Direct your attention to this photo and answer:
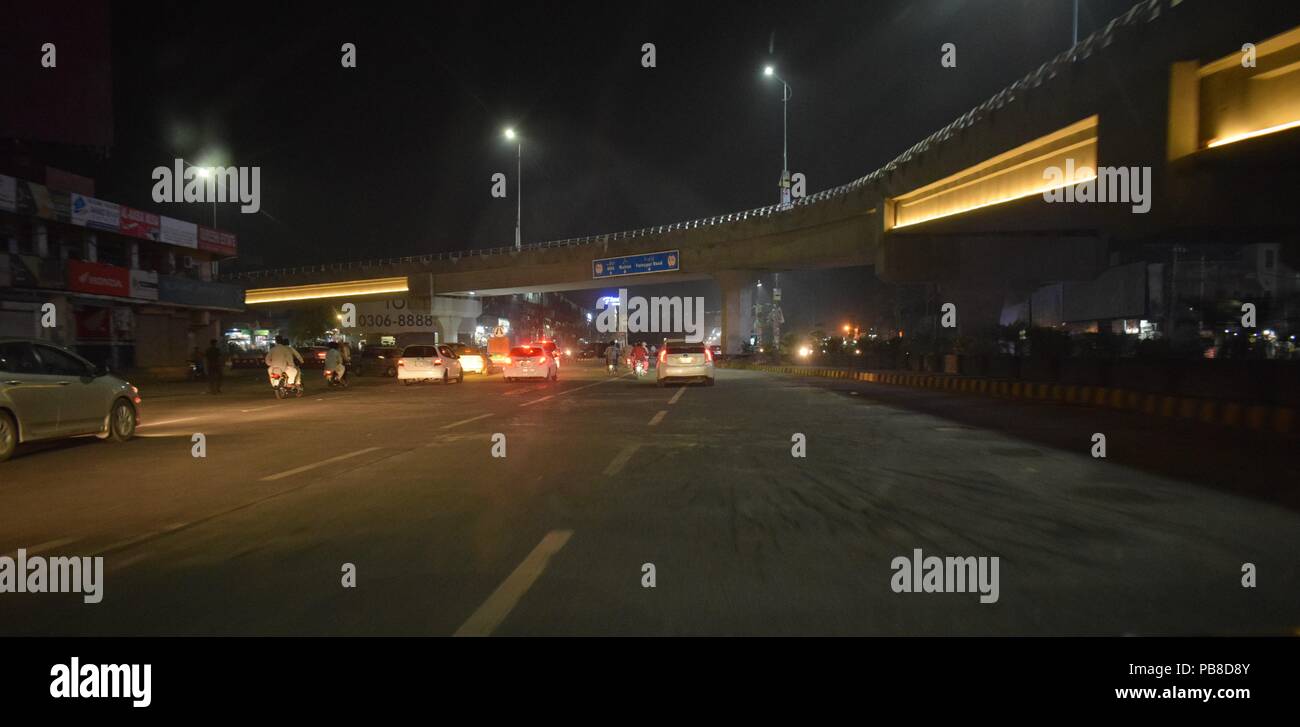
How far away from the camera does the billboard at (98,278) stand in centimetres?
3884

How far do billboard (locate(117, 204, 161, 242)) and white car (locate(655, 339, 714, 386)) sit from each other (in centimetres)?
3228

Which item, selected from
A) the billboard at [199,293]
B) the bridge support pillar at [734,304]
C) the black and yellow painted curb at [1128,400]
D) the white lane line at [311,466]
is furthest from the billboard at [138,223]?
the white lane line at [311,466]

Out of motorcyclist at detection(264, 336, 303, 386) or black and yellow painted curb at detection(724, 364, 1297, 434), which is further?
motorcyclist at detection(264, 336, 303, 386)

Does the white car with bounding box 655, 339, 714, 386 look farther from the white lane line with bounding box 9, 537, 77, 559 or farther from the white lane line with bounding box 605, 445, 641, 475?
the white lane line with bounding box 9, 537, 77, 559

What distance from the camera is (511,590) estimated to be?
5.27m

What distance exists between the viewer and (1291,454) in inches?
480

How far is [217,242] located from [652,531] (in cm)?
5507

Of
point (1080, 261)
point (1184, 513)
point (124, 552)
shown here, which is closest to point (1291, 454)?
point (1184, 513)

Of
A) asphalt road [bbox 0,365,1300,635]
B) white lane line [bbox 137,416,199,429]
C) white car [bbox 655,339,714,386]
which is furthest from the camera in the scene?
white car [bbox 655,339,714,386]

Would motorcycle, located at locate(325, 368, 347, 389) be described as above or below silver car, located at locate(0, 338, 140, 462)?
below

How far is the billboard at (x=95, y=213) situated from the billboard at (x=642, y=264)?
2693 cm

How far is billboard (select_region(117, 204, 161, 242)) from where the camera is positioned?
44656 millimetres

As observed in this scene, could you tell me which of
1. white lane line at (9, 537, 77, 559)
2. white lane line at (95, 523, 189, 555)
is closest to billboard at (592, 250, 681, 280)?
white lane line at (95, 523, 189, 555)

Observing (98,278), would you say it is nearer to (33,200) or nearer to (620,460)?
(33,200)
